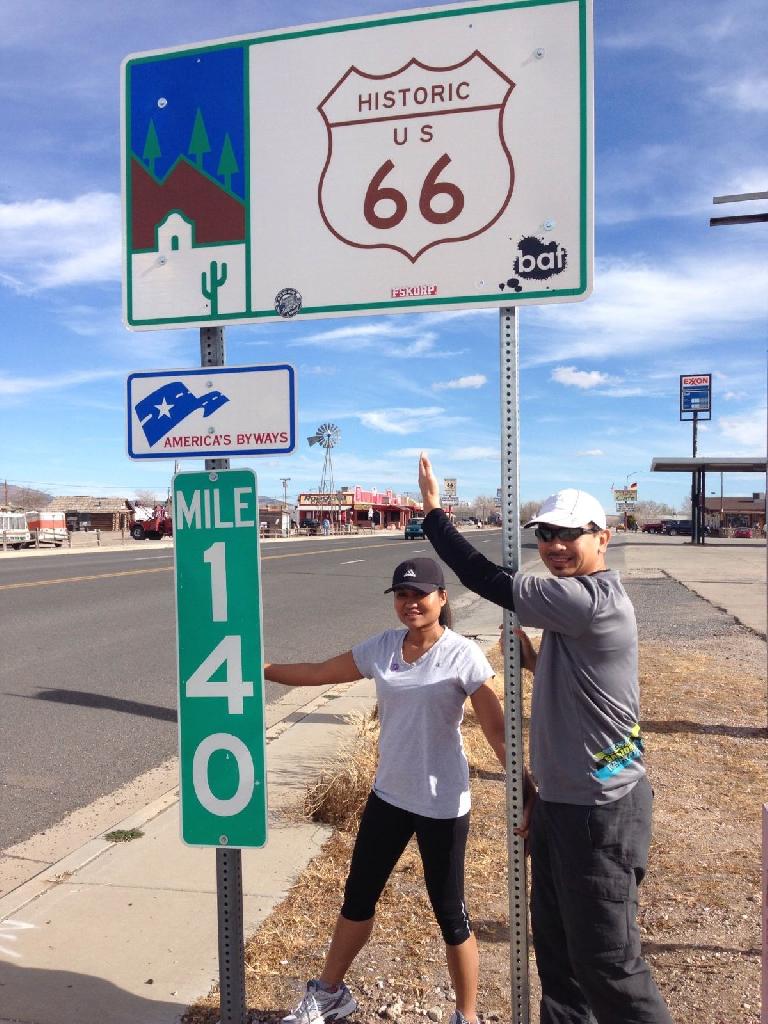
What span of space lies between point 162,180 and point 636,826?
238 centimetres

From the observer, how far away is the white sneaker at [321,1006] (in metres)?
3.10

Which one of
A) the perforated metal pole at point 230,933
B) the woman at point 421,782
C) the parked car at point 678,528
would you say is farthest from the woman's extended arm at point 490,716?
the parked car at point 678,528

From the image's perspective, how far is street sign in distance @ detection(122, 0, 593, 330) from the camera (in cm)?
258

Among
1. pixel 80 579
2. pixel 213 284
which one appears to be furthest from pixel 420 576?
pixel 80 579

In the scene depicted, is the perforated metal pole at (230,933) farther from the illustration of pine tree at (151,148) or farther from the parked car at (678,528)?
the parked car at (678,528)

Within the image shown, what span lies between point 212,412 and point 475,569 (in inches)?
37.0

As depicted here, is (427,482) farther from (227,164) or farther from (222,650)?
(227,164)

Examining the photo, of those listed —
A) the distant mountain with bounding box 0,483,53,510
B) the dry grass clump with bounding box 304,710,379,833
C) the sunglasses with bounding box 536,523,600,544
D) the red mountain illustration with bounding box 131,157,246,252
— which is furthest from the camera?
the distant mountain with bounding box 0,483,53,510

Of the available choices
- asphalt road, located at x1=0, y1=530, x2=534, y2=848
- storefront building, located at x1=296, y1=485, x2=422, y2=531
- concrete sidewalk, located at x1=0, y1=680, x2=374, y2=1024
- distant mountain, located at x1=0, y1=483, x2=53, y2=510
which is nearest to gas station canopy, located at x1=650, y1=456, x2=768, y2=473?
asphalt road, located at x1=0, y1=530, x2=534, y2=848

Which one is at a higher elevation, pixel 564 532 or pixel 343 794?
pixel 564 532

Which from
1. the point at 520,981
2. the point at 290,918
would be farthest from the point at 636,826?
the point at 290,918

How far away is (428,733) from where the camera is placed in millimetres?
3062

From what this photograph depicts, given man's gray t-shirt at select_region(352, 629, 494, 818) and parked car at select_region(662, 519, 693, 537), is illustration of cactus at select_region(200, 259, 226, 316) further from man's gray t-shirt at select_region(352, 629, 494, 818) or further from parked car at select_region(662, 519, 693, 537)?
parked car at select_region(662, 519, 693, 537)

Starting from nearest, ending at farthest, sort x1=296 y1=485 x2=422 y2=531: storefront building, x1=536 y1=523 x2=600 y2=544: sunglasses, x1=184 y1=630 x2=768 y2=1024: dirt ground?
x1=536 y1=523 x2=600 y2=544: sunglasses → x1=184 y1=630 x2=768 y2=1024: dirt ground → x1=296 y1=485 x2=422 y2=531: storefront building
